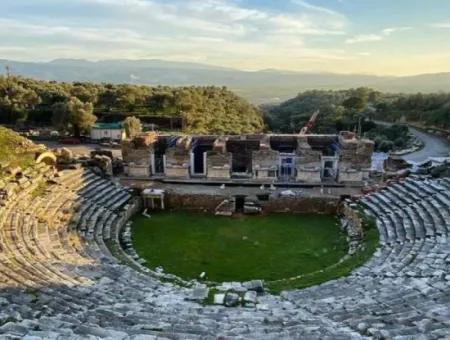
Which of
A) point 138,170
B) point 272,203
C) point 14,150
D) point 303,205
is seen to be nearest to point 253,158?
point 272,203

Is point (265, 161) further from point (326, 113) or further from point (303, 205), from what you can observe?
point (326, 113)

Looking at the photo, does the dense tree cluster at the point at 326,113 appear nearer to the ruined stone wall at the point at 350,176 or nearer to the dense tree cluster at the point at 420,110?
the dense tree cluster at the point at 420,110

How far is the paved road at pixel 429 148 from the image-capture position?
33.2 m

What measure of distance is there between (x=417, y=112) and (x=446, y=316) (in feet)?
173

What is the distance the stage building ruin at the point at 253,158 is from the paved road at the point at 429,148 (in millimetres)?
10314

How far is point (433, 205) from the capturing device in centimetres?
1712

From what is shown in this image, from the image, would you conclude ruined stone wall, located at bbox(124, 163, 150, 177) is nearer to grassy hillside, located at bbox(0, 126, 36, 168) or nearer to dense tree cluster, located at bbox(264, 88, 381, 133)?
grassy hillside, located at bbox(0, 126, 36, 168)

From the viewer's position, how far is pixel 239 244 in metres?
17.7

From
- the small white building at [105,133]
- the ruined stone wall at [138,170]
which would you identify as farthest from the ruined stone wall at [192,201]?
the small white building at [105,133]

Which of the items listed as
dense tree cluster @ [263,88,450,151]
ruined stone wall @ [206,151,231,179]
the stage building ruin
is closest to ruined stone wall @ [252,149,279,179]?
the stage building ruin

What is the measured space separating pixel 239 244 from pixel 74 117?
87.2ft

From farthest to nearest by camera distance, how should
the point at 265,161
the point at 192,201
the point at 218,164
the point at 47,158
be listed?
the point at 218,164 < the point at 265,161 < the point at 192,201 < the point at 47,158

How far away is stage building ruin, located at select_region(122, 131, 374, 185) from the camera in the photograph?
76.9 ft

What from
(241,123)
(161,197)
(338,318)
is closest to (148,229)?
(161,197)
